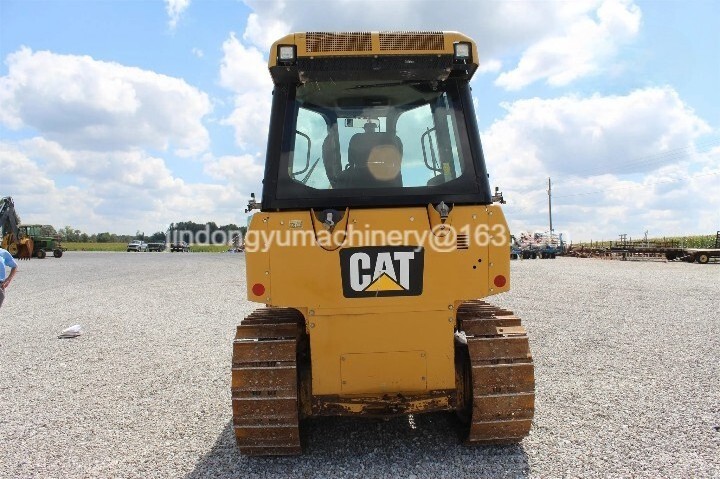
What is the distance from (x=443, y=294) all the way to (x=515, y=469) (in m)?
1.35

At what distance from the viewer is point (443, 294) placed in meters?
4.04

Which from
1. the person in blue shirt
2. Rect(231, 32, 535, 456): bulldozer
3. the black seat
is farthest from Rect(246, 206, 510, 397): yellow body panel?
the person in blue shirt

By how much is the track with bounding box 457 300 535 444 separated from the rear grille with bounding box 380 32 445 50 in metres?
2.19

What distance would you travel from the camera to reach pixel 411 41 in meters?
4.20

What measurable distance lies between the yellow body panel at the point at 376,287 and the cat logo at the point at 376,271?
1.1 inches

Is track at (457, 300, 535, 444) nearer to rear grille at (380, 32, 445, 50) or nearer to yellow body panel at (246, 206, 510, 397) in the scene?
yellow body panel at (246, 206, 510, 397)

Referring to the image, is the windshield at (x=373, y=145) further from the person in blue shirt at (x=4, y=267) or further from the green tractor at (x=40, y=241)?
the green tractor at (x=40, y=241)

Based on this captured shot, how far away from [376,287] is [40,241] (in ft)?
145

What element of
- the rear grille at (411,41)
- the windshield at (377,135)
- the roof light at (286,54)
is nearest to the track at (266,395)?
the windshield at (377,135)

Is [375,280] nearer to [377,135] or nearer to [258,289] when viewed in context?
[258,289]

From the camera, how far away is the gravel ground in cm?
412

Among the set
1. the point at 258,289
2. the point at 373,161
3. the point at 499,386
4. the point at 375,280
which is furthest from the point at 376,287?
the point at 499,386

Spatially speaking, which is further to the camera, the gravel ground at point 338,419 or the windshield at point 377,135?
the windshield at point 377,135

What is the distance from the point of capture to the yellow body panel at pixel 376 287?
3.99m
